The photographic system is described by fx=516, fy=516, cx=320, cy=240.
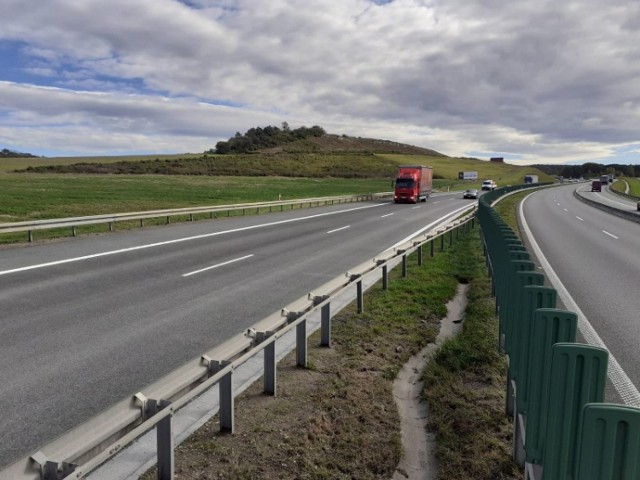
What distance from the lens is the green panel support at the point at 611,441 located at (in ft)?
6.41

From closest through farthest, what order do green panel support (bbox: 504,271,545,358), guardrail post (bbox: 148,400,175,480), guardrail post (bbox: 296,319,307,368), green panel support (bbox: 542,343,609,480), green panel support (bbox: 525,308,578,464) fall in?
green panel support (bbox: 542,343,609,480) < green panel support (bbox: 525,308,578,464) < guardrail post (bbox: 148,400,175,480) < green panel support (bbox: 504,271,545,358) < guardrail post (bbox: 296,319,307,368)

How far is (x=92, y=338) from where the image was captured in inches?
279

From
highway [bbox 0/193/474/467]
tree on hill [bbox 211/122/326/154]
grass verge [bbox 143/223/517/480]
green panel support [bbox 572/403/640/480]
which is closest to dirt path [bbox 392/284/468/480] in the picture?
grass verge [bbox 143/223/517/480]

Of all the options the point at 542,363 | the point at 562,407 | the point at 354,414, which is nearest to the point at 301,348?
the point at 354,414

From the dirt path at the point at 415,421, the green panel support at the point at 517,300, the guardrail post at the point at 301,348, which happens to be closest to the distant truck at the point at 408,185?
the dirt path at the point at 415,421

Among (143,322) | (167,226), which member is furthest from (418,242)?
(167,226)

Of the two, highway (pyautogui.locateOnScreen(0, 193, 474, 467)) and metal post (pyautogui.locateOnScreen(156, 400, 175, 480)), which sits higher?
metal post (pyautogui.locateOnScreen(156, 400, 175, 480))

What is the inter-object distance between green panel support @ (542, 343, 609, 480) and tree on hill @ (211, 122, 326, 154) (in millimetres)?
141256

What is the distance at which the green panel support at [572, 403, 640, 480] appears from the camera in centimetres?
196

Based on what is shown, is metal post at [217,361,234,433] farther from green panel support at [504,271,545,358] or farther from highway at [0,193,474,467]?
green panel support at [504,271,545,358]

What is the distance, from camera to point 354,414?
497 cm

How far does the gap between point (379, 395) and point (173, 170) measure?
8561 centimetres

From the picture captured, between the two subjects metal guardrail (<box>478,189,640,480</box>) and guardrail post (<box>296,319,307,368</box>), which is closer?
metal guardrail (<box>478,189,640,480</box>)

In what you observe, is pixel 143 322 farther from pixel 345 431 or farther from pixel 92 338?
pixel 345 431
